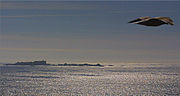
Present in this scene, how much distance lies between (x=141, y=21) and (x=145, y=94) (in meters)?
101

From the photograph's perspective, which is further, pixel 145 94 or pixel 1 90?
pixel 1 90

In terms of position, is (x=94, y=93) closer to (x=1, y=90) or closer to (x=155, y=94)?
(x=155, y=94)

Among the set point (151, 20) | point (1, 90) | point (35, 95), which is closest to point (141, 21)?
point (151, 20)

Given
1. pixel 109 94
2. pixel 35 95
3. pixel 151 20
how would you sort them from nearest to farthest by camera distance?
1. pixel 151 20
2. pixel 35 95
3. pixel 109 94

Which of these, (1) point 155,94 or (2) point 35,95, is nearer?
(2) point 35,95

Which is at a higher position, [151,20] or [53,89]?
[53,89]

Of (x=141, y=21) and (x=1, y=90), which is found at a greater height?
(x=1, y=90)

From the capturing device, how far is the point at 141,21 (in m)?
4.38

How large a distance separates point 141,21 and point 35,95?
9478 centimetres

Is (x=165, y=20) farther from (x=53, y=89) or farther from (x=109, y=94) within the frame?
(x=53, y=89)

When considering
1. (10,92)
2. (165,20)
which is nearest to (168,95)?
(10,92)

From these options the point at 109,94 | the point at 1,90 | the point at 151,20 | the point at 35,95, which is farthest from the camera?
the point at 1,90

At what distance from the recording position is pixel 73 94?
102 meters

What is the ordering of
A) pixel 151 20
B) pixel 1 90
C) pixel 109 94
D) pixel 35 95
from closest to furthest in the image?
pixel 151 20
pixel 35 95
pixel 109 94
pixel 1 90
